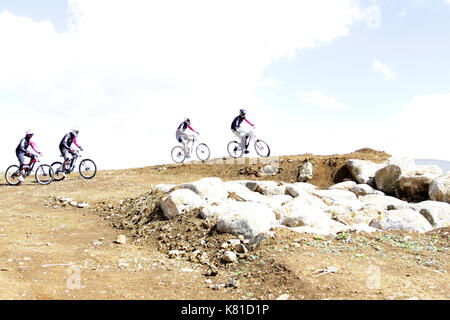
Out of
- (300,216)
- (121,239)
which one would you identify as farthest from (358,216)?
(121,239)

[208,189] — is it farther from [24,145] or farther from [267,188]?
[24,145]

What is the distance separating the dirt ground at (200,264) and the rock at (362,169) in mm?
8678

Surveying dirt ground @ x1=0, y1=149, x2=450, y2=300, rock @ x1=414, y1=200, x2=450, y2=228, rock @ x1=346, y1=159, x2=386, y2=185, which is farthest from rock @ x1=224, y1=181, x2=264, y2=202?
rock @ x1=346, y1=159, x2=386, y2=185

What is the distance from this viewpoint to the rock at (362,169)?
681 inches

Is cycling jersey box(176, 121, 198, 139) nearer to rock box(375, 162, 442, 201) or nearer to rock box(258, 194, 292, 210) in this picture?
rock box(258, 194, 292, 210)

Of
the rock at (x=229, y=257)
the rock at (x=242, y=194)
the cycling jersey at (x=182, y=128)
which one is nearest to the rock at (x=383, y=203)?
the rock at (x=242, y=194)

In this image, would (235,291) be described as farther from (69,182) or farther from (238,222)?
(69,182)

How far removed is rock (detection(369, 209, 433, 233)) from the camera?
9.30 m

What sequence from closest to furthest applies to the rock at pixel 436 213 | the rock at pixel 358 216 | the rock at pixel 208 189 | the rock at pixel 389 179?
the rock at pixel 358 216 < the rock at pixel 436 213 < the rock at pixel 208 189 < the rock at pixel 389 179

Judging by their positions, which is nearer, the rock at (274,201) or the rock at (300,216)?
the rock at (300,216)

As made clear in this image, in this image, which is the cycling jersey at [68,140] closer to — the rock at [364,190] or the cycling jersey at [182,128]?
the cycling jersey at [182,128]
